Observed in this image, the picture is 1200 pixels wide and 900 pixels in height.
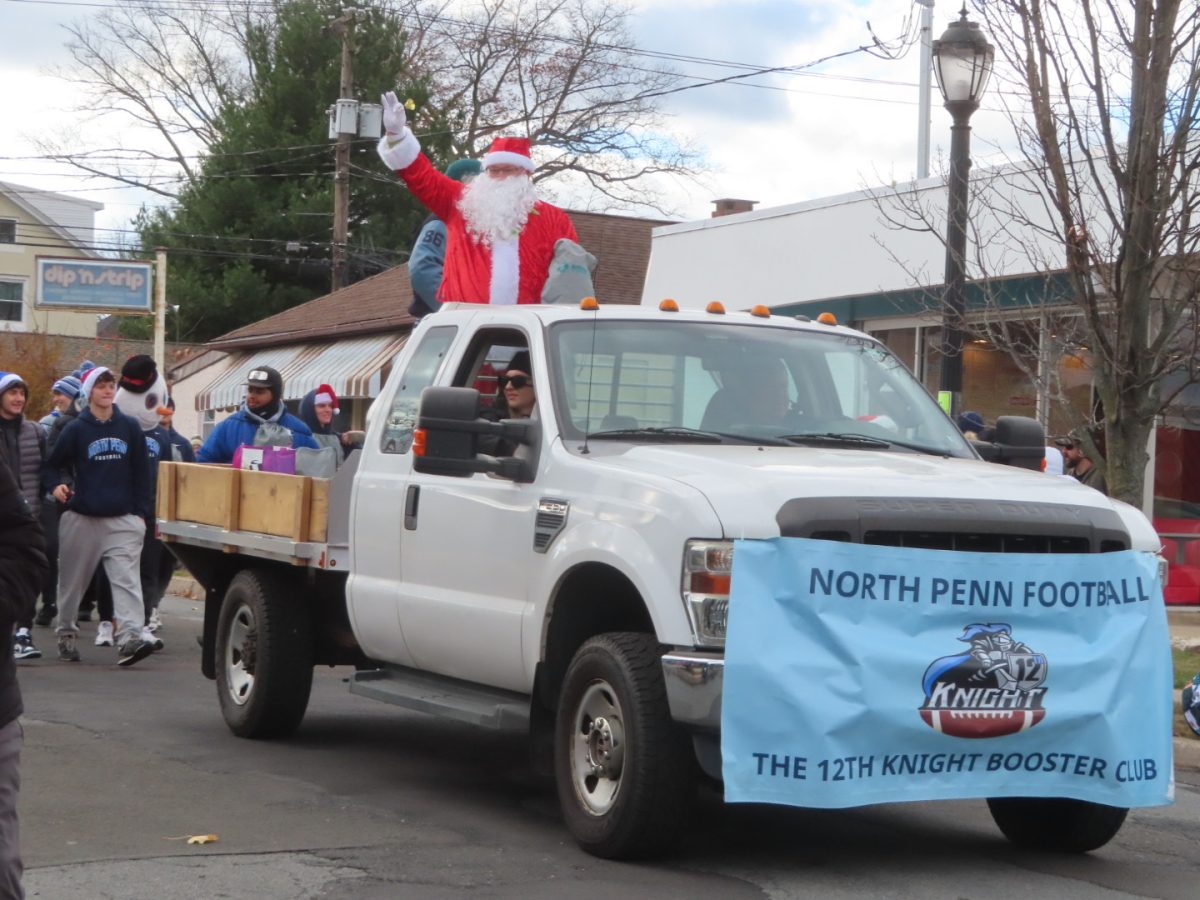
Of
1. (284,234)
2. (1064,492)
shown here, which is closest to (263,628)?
(1064,492)

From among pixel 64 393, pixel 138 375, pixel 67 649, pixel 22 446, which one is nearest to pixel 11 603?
pixel 67 649

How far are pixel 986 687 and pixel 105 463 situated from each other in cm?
766

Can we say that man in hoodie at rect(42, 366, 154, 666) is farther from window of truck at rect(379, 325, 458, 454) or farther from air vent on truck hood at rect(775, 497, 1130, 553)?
air vent on truck hood at rect(775, 497, 1130, 553)

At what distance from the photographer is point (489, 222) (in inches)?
382

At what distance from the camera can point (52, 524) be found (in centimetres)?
1405

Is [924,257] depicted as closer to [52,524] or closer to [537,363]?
[52,524]

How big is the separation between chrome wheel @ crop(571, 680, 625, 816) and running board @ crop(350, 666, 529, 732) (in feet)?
1.49

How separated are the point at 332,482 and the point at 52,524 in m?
6.25

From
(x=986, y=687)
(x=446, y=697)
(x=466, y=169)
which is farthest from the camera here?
(x=466, y=169)

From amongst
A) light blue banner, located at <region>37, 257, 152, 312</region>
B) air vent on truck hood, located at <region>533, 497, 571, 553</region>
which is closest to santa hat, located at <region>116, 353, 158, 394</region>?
air vent on truck hood, located at <region>533, 497, 571, 553</region>

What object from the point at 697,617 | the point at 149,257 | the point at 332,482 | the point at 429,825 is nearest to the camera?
the point at 697,617

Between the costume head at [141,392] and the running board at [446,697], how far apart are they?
18.3ft

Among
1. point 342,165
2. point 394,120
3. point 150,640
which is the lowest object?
point 150,640

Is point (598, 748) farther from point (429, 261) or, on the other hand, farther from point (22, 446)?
point (22, 446)
